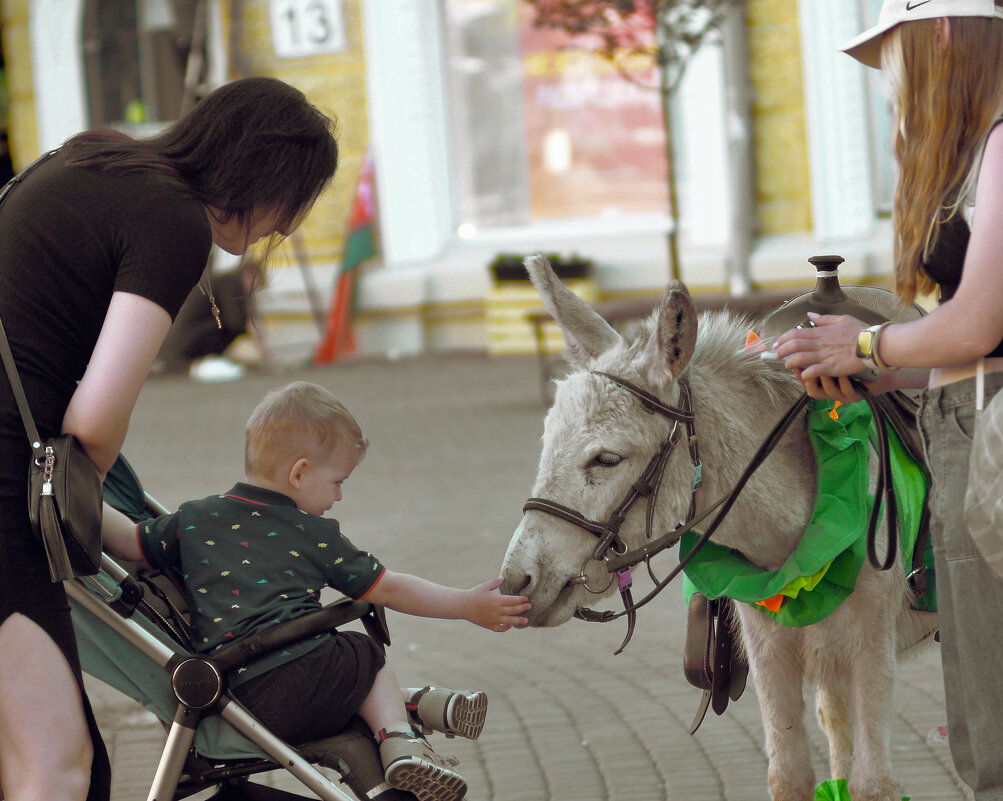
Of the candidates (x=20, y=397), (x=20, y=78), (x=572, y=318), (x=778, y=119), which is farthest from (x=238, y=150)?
(x=20, y=78)

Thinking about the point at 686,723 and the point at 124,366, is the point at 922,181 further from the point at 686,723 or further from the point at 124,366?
the point at 686,723

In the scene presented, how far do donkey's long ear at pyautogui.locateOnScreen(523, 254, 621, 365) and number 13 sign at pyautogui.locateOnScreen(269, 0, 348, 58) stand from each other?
12227 mm

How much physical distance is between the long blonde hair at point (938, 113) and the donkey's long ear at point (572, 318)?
93cm

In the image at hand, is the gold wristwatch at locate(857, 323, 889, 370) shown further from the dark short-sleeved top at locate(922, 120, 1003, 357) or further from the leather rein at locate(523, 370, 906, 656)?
the leather rein at locate(523, 370, 906, 656)

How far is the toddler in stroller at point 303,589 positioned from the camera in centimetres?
265

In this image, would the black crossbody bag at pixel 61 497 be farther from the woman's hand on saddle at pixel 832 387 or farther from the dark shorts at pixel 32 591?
the woman's hand on saddle at pixel 832 387

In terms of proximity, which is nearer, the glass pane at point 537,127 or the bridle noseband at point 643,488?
the bridle noseband at point 643,488

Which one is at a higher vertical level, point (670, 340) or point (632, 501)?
point (670, 340)

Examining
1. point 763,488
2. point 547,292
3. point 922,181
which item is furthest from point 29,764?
point 922,181

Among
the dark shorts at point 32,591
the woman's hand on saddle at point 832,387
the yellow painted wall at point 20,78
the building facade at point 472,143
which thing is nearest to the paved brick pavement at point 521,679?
the woman's hand on saddle at point 832,387

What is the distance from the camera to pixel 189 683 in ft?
8.33

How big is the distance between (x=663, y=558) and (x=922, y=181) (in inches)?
183

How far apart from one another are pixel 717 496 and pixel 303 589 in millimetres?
971

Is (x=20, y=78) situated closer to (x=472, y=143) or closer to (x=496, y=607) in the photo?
(x=472, y=143)
